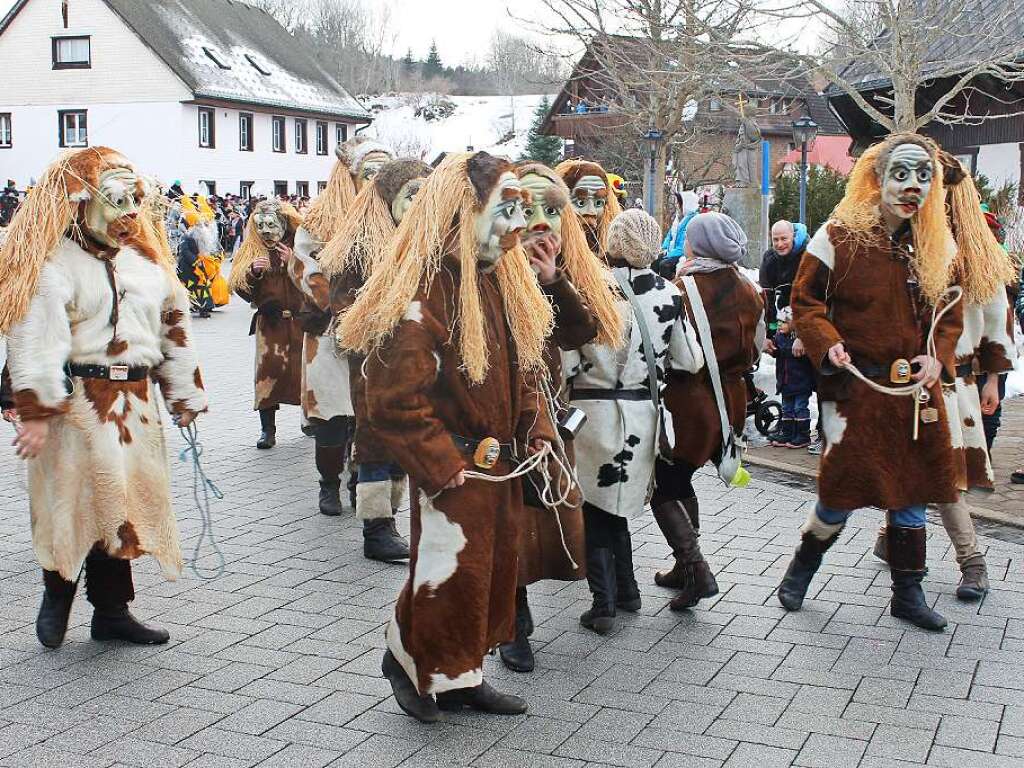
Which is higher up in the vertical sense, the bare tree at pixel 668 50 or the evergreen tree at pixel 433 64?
the evergreen tree at pixel 433 64

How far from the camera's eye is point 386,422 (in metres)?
4.00

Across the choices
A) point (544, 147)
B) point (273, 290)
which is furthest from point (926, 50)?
point (544, 147)

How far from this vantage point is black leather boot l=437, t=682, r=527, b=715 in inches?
171

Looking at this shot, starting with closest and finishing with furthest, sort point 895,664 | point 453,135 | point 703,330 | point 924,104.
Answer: point 895,664 < point 703,330 < point 924,104 < point 453,135

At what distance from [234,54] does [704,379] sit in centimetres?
4840

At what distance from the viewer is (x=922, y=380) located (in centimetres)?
522

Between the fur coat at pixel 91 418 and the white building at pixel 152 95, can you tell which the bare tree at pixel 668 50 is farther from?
the white building at pixel 152 95

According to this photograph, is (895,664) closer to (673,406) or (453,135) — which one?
(673,406)

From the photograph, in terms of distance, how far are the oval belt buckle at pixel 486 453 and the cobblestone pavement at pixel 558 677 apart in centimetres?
91

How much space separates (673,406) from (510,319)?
4.59 feet

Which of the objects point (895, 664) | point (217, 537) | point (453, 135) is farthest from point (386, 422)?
point (453, 135)

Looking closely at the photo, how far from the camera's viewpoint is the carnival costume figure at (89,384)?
461 cm

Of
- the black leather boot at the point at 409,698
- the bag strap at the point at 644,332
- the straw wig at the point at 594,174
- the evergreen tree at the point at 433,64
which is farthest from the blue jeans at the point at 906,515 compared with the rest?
the evergreen tree at the point at 433,64

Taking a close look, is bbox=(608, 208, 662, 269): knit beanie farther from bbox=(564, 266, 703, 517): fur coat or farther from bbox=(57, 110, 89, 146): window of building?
bbox=(57, 110, 89, 146): window of building
